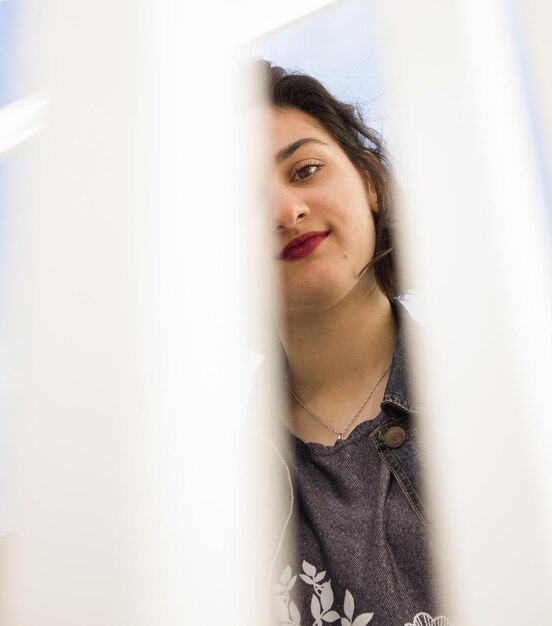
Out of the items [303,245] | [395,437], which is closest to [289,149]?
[303,245]

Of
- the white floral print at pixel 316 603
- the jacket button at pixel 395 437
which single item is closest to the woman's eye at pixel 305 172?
the jacket button at pixel 395 437

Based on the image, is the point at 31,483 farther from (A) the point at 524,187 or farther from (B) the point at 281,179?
(A) the point at 524,187

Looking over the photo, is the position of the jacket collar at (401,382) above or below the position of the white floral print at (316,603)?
above

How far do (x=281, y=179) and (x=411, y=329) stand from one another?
28 centimetres

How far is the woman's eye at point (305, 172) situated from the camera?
81 centimetres

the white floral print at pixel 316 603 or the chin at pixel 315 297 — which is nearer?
the white floral print at pixel 316 603

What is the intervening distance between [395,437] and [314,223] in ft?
1.00

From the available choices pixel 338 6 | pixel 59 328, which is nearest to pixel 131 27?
pixel 338 6

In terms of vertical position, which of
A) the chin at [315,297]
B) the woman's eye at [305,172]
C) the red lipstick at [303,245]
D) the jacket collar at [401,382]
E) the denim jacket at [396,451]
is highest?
the woman's eye at [305,172]

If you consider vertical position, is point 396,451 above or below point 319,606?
above

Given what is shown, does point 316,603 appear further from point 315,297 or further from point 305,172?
point 305,172

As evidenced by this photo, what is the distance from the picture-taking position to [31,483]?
2.66 feet

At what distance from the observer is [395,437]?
70cm

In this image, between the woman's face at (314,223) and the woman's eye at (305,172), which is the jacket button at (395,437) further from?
the woman's eye at (305,172)
